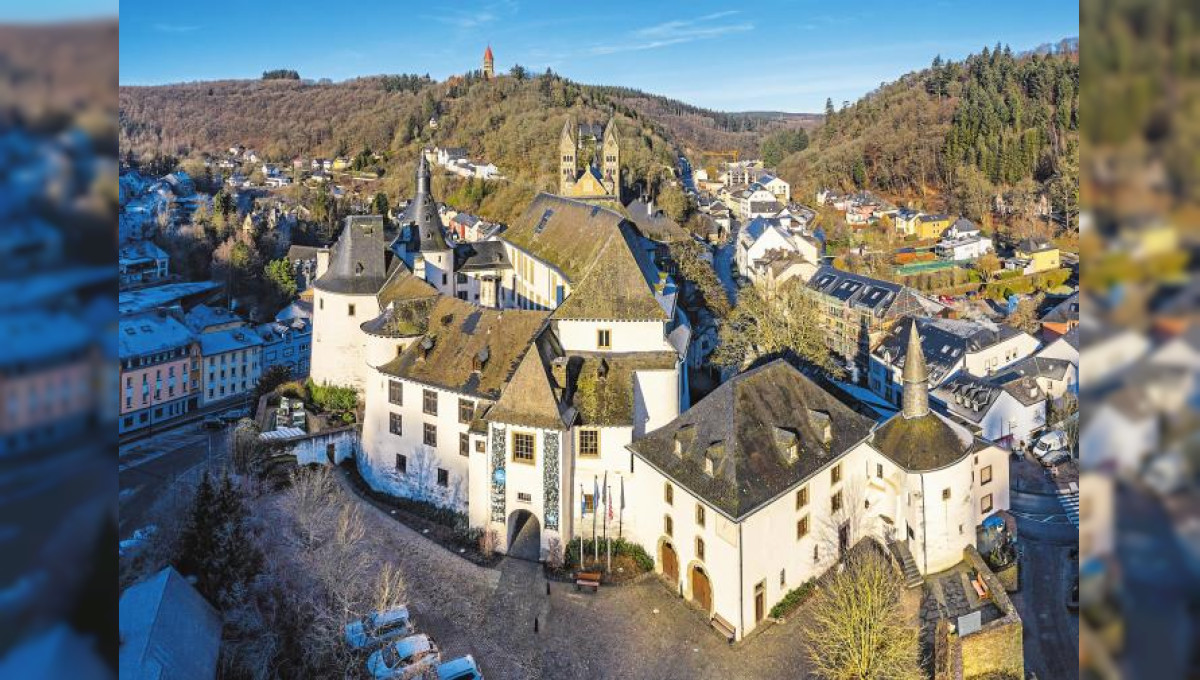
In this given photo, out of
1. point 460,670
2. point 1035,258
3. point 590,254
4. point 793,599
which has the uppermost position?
point 1035,258

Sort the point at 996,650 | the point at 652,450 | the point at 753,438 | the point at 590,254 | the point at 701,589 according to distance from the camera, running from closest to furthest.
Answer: the point at 996,650 < the point at 701,589 < the point at 753,438 < the point at 652,450 < the point at 590,254

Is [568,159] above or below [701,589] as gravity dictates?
above

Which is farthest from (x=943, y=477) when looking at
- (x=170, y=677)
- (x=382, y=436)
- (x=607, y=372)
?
(x=170, y=677)

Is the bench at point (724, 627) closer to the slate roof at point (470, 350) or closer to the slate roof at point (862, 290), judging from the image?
the slate roof at point (470, 350)

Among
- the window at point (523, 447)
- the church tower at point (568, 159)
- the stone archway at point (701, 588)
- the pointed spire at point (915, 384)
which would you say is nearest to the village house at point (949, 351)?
the pointed spire at point (915, 384)

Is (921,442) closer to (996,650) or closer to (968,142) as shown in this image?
(996,650)

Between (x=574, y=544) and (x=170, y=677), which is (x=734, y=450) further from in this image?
(x=170, y=677)

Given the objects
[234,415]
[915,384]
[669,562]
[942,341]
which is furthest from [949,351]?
[234,415]
